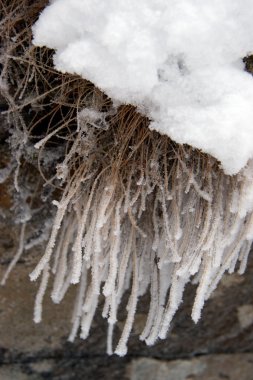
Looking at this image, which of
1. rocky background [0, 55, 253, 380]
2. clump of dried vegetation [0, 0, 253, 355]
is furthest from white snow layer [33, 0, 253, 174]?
rocky background [0, 55, 253, 380]

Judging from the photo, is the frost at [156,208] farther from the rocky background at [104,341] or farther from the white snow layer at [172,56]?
the rocky background at [104,341]

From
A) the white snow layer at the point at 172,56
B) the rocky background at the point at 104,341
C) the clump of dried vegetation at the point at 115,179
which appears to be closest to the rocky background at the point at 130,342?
the rocky background at the point at 104,341

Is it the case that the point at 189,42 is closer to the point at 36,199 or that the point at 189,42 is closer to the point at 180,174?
the point at 180,174

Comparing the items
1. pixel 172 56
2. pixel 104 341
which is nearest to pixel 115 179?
pixel 172 56

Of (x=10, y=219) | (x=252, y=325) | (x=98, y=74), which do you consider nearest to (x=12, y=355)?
(x=10, y=219)

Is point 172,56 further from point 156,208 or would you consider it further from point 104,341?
point 104,341

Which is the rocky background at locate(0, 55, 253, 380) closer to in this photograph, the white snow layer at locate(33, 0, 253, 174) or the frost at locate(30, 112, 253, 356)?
the frost at locate(30, 112, 253, 356)
